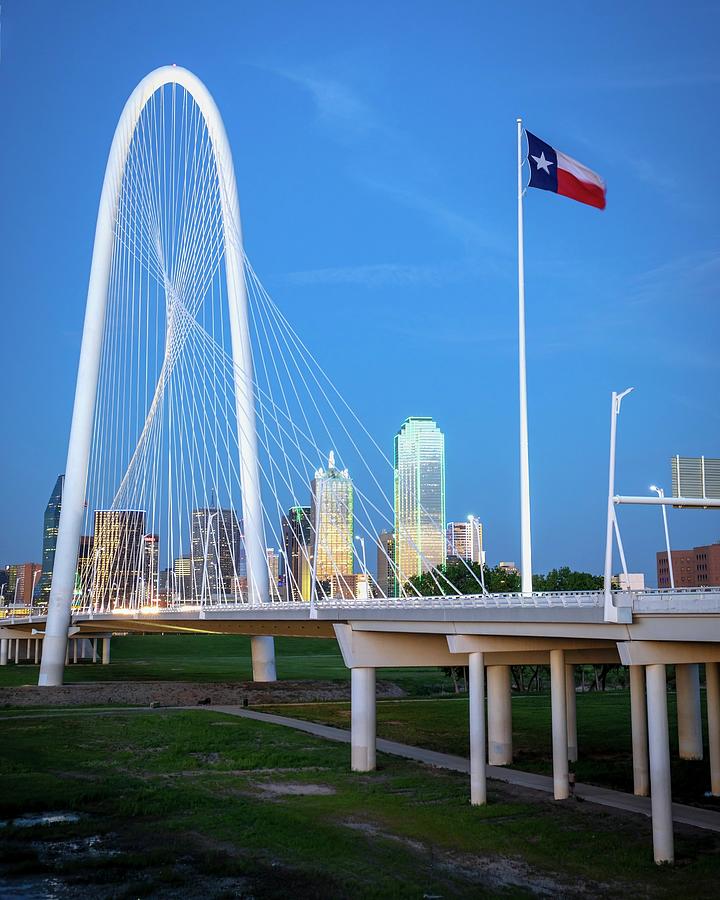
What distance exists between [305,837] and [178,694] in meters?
47.3

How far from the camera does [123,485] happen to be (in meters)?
94.5

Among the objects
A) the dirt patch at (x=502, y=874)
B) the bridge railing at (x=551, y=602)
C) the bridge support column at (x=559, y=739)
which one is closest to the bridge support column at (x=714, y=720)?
the bridge support column at (x=559, y=739)

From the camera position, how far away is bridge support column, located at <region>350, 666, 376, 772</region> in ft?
135

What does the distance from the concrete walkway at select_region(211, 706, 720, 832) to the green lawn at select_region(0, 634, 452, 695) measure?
1131 inches

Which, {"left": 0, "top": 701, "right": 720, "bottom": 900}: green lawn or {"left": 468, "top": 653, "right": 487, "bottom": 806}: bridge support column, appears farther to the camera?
{"left": 468, "top": 653, "right": 487, "bottom": 806}: bridge support column

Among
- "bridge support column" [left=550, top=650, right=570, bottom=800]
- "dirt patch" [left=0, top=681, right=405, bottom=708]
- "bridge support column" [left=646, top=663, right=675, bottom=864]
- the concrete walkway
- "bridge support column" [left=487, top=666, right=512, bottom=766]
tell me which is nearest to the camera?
"bridge support column" [left=646, top=663, right=675, bottom=864]

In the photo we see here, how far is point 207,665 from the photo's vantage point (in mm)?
117875

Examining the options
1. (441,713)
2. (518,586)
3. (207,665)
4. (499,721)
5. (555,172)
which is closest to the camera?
(555,172)

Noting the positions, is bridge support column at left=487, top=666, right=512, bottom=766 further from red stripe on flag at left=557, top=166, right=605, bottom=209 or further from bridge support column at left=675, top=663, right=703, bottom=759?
red stripe on flag at left=557, top=166, right=605, bottom=209

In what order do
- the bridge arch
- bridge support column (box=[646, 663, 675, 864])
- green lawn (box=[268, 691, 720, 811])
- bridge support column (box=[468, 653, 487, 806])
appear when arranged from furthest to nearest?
the bridge arch → green lawn (box=[268, 691, 720, 811]) → bridge support column (box=[468, 653, 487, 806]) → bridge support column (box=[646, 663, 675, 864])

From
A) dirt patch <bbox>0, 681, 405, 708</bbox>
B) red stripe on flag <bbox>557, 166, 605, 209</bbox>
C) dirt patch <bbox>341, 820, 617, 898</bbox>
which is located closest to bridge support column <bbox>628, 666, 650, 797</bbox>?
dirt patch <bbox>341, 820, 617, 898</bbox>

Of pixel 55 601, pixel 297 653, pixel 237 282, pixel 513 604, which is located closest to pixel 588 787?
pixel 513 604

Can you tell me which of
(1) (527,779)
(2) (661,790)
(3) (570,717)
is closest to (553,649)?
(1) (527,779)

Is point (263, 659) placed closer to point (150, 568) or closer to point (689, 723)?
point (150, 568)
